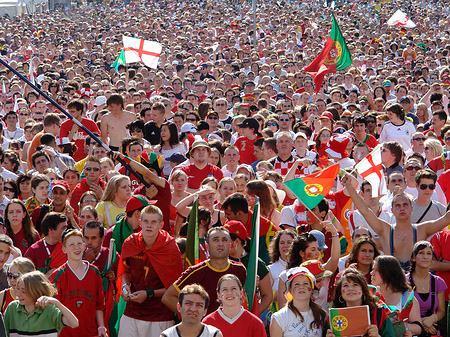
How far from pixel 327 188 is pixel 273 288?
1242mm

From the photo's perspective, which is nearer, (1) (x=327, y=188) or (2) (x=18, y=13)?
(1) (x=327, y=188)

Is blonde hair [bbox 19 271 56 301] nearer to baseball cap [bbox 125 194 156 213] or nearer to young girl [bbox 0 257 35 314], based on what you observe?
young girl [bbox 0 257 35 314]

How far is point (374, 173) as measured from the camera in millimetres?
9359

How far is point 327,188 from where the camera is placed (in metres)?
8.66

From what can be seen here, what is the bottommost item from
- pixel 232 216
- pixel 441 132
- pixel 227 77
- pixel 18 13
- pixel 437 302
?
pixel 437 302

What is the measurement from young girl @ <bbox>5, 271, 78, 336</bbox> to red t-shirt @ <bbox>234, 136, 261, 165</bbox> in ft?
20.5

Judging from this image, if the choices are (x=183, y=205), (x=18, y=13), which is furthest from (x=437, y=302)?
(x=18, y=13)

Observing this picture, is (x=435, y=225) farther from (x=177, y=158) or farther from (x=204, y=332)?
(x=177, y=158)

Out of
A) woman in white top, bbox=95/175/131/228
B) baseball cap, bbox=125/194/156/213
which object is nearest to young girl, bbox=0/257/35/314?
baseball cap, bbox=125/194/156/213

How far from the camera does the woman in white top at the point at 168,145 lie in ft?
39.5

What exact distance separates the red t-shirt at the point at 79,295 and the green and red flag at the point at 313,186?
2.09m

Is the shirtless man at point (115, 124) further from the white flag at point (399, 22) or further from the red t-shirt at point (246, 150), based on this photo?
the white flag at point (399, 22)

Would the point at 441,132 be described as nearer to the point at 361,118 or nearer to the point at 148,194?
the point at 361,118

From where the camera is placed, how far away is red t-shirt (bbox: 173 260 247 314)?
7.25m
